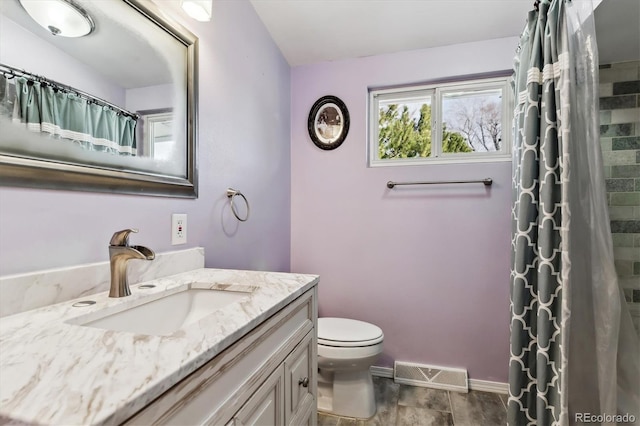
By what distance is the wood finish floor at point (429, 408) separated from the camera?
162 centimetres

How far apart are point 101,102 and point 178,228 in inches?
19.5

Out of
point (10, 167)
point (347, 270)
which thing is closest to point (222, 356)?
point (10, 167)

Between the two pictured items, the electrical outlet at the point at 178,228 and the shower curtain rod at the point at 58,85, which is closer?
the shower curtain rod at the point at 58,85

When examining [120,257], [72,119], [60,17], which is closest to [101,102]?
[72,119]

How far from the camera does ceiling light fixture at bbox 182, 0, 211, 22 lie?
45.2 inches

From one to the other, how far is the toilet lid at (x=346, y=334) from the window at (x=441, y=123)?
1088mm

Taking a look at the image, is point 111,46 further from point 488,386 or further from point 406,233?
point 488,386

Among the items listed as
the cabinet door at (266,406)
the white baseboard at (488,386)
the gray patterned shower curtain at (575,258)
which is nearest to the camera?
the cabinet door at (266,406)

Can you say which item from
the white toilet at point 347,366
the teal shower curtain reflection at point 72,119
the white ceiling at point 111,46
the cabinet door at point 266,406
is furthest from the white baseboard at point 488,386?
the white ceiling at point 111,46

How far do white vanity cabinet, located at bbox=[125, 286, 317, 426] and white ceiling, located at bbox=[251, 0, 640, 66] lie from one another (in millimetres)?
1610

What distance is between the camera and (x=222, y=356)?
60 centimetres

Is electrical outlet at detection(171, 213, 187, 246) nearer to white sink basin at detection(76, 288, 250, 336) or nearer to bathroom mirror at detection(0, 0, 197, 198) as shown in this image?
bathroom mirror at detection(0, 0, 197, 198)

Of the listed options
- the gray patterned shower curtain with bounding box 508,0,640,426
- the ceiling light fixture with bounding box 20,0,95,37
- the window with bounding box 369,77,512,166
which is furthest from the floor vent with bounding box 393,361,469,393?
the ceiling light fixture with bounding box 20,0,95,37

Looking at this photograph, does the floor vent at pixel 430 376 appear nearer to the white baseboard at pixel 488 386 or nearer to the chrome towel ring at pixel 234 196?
the white baseboard at pixel 488 386
